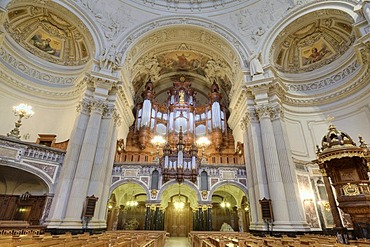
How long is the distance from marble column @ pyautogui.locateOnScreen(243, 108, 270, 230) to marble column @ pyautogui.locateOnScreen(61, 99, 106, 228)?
7193 millimetres

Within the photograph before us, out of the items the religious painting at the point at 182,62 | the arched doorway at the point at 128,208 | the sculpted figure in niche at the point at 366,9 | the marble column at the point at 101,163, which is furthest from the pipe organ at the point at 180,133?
the sculpted figure in niche at the point at 366,9

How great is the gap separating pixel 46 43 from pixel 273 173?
1398 cm

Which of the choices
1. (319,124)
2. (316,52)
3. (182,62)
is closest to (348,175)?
(319,124)

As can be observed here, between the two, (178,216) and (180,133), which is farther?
(178,216)

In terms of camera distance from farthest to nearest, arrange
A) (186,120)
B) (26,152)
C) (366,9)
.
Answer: (186,120) → (366,9) → (26,152)

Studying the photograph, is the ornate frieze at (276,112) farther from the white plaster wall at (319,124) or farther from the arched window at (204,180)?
the arched window at (204,180)

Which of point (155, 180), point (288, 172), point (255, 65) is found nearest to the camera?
point (288, 172)

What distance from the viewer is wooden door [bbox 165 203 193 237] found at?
13641mm

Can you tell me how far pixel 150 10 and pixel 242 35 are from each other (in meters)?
5.90

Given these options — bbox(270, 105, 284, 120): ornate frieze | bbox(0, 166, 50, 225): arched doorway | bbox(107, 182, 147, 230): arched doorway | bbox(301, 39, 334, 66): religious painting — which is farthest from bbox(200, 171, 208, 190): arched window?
bbox(301, 39, 334, 66): religious painting

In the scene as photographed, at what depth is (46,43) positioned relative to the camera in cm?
1217

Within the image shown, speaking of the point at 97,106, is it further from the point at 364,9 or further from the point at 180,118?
the point at 364,9

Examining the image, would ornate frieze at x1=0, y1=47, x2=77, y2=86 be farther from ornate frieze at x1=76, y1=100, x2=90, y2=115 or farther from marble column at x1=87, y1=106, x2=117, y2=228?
marble column at x1=87, y1=106, x2=117, y2=228

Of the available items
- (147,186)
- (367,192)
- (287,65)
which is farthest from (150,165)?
(287,65)
